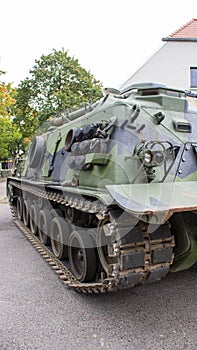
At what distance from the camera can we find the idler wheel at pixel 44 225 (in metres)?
6.40

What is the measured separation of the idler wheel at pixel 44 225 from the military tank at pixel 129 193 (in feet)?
1.69

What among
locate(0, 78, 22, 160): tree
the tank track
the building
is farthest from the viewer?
locate(0, 78, 22, 160): tree

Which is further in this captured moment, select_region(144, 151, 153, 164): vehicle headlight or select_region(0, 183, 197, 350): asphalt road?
select_region(144, 151, 153, 164): vehicle headlight

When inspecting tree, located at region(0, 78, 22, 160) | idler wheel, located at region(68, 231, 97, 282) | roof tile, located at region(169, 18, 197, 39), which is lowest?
idler wheel, located at region(68, 231, 97, 282)

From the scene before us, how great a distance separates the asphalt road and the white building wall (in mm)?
14259

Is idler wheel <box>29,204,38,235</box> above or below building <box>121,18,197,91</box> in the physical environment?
below

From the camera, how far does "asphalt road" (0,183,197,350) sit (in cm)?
339

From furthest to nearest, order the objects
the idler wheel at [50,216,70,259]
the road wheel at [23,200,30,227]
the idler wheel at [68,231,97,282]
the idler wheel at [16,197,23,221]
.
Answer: the idler wheel at [16,197,23,221] < the road wheel at [23,200,30,227] < the idler wheel at [50,216,70,259] < the idler wheel at [68,231,97,282]

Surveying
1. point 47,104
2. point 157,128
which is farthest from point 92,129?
point 47,104

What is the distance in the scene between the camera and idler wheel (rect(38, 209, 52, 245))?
6398 mm

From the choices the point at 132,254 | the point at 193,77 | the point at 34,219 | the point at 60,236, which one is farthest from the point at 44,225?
the point at 193,77

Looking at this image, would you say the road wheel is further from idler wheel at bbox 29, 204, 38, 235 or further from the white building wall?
the white building wall

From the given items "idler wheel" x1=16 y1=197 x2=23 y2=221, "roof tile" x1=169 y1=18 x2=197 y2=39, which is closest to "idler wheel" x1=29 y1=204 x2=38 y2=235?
"idler wheel" x1=16 y1=197 x2=23 y2=221

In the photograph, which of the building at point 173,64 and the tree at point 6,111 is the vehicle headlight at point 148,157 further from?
the tree at point 6,111
